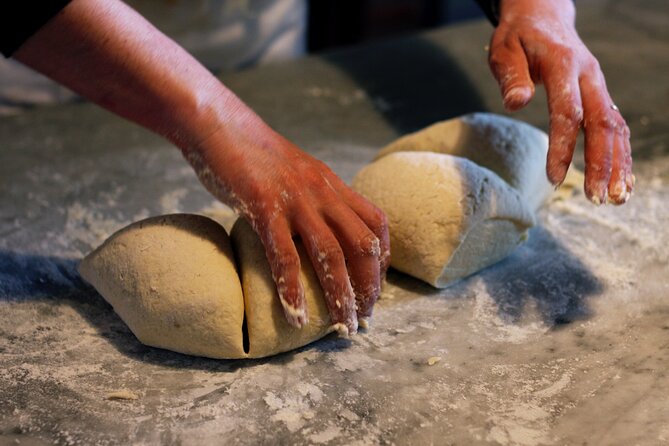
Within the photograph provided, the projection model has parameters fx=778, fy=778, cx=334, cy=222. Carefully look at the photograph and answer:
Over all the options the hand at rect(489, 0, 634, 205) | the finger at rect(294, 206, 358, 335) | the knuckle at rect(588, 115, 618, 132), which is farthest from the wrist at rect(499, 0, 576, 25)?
the finger at rect(294, 206, 358, 335)

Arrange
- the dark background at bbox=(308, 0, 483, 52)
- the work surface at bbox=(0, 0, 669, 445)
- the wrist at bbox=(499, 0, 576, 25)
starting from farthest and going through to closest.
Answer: the dark background at bbox=(308, 0, 483, 52), the wrist at bbox=(499, 0, 576, 25), the work surface at bbox=(0, 0, 669, 445)

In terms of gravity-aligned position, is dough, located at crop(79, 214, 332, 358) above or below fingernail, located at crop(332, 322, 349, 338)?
above

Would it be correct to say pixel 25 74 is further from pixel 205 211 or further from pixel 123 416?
pixel 123 416

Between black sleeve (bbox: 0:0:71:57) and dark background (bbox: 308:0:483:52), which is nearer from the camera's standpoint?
black sleeve (bbox: 0:0:71:57)

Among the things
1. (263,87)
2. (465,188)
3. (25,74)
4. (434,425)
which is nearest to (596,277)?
(465,188)

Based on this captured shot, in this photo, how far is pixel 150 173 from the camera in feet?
6.82

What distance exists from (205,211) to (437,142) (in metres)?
0.58

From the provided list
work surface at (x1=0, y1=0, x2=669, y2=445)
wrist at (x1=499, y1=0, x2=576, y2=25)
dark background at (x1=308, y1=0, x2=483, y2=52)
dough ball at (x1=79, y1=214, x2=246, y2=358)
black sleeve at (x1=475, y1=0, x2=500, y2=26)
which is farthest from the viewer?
dark background at (x1=308, y1=0, x2=483, y2=52)

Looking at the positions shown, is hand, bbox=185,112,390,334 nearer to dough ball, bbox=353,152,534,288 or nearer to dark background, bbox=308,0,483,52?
dough ball, bbox=353,152,534,288

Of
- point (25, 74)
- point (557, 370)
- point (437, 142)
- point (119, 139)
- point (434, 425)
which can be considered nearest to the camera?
point (434, 425)

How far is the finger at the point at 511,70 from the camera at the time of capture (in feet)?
4.62

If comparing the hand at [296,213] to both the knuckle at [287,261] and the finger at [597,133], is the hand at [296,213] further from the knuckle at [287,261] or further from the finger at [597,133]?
the finger at [597,133]

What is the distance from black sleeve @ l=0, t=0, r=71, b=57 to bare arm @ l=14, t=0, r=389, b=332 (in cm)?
2

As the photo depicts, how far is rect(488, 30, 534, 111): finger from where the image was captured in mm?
1408
